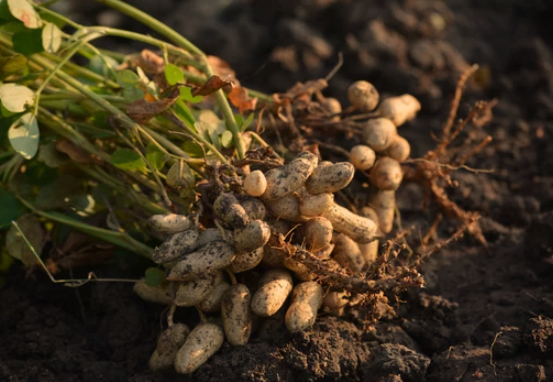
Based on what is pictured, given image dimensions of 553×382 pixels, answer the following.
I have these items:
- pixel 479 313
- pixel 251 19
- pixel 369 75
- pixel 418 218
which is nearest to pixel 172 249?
pixel 479 313

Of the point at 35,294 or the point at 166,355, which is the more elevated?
the point at 166,355

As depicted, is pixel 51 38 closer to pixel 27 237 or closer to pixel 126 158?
pixel 126 158

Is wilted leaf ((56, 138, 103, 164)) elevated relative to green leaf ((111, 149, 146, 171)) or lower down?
lower down

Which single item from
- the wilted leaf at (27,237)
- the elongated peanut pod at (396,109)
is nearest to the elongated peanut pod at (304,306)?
the elongated peanut pod at (396,109)

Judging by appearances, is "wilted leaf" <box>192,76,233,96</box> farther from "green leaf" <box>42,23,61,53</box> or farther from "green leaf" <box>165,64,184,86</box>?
"green leaf" <box>42,23,61,53</box>

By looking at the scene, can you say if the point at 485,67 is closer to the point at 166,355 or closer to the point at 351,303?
the point at 351,303

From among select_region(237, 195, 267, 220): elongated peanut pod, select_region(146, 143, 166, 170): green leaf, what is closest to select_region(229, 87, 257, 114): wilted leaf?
select_region(146, 143, 166, 170): green leaf

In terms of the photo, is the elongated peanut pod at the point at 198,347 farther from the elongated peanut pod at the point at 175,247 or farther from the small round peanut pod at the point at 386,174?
the small round peanut pod at the point at 386,174

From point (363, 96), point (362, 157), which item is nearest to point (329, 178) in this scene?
point (362, 157)
